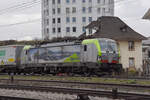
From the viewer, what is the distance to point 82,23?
9756 cm

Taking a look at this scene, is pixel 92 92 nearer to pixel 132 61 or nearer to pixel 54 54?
pixel 54 54

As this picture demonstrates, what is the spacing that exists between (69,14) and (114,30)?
48.3 m

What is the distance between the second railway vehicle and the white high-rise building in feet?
201

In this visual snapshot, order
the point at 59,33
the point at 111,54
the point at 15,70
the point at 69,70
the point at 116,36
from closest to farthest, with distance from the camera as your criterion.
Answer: the point at 111,54, the point at 69,70, the point at 15,70, the point at 116,36, the point at 59,33

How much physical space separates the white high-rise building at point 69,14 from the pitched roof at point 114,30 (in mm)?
42495

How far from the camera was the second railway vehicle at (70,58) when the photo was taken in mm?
24938

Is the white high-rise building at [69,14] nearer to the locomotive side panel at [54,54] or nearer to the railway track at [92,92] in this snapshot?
the locomotive side panel at [54,54]

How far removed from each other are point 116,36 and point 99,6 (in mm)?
51775

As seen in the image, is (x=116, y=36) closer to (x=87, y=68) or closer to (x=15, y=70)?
(x=15, y=70)

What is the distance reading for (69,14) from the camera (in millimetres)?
97375

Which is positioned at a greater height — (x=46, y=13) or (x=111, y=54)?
(x=46, y=13)

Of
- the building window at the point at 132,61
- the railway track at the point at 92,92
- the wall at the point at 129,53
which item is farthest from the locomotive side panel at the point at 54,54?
the building window at the point at 132,61

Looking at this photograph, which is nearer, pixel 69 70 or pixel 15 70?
pixel 69 70

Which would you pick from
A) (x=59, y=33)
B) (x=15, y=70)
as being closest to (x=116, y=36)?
(x=15, y=70)
